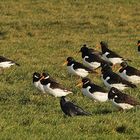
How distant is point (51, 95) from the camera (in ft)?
63.6

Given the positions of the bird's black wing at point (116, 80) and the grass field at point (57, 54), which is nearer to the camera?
the grass field at point (57, 54)

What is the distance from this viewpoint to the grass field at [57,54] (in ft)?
45.6

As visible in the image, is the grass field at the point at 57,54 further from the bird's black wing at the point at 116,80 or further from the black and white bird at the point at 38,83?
the bird's black wing at the point at 116,80

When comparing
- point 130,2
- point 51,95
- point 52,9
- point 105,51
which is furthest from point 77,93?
point 130,2

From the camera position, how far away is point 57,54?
29.7 m

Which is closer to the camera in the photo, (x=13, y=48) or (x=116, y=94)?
(x=116, y=94)

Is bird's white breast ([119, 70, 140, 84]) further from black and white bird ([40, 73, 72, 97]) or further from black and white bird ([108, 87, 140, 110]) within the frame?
black and white bird ([108, 87, 140, 110])

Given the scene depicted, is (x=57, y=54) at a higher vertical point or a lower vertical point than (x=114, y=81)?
lower

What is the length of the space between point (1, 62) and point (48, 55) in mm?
5345

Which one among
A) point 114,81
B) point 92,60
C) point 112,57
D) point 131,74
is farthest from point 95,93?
point 112,57

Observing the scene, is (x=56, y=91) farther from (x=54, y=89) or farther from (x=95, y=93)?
(x=95, y=93)

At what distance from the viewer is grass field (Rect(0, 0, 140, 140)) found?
13898mm

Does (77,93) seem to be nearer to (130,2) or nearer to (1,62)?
(1,62)

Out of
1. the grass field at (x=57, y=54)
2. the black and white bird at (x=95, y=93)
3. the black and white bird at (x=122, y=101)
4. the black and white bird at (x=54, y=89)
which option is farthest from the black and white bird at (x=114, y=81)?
the black and white bird at (x=122, y=101)
